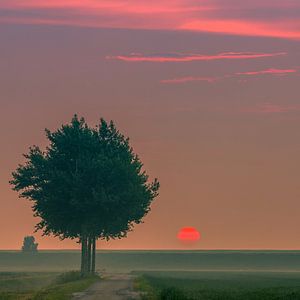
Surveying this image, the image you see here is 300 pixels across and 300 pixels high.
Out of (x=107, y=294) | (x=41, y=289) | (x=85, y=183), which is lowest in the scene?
(x=107, y=294)

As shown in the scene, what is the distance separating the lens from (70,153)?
112625 millimetres

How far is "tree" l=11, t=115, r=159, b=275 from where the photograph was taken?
109 meters

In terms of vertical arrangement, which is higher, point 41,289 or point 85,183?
point 85,183

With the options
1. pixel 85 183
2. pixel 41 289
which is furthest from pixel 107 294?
pixel 85 183

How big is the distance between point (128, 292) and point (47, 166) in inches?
1809

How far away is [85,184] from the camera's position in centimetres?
11006

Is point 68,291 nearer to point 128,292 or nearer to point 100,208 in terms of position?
point 128,292

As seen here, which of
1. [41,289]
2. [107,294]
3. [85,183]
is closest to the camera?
[107,294]

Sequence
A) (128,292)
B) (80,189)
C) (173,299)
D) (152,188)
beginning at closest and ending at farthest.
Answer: (173,299)
(128,292)
(80,189)
(152,188)

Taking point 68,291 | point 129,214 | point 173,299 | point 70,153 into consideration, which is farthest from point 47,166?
point 173,299

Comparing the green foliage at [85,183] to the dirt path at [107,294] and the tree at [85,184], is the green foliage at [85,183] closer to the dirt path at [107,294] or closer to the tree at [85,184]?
the tree at [85,184]

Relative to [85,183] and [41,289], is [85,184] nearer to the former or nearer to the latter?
[85,183]

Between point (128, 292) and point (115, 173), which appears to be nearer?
point (128, 292)

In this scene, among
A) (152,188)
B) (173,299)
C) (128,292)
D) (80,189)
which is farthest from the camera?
(152,188)
